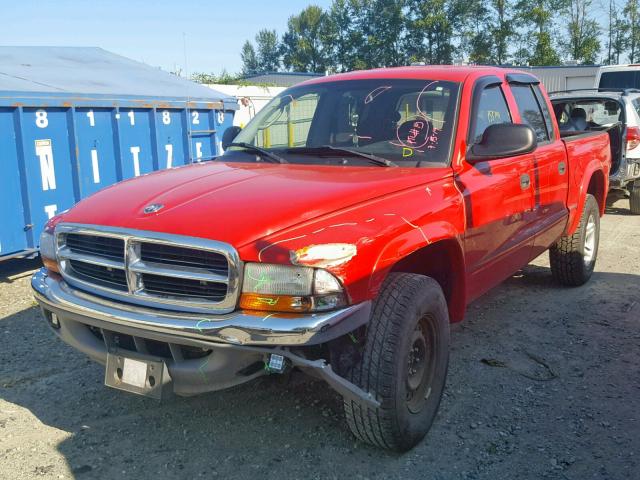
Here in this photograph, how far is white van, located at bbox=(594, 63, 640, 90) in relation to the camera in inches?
641

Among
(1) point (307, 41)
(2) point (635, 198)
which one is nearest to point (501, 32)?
(1) point (307, 41)

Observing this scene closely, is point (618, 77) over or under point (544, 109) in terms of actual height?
over

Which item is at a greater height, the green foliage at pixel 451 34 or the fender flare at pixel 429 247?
the green foliage at pixel 451 34

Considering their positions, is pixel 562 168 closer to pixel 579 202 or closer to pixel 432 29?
pixel 579 202

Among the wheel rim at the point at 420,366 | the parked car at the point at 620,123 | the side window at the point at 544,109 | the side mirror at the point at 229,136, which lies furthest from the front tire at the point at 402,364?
the parked car at the point at 620,123

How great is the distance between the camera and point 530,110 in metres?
4.85

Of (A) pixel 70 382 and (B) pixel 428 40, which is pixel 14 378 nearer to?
(A) pixel 70 382

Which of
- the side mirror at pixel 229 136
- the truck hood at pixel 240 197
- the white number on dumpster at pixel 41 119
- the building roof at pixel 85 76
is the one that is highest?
the building roof at pixel 85 76

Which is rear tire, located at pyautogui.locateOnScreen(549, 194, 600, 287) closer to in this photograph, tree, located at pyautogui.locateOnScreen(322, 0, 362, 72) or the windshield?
the windshield

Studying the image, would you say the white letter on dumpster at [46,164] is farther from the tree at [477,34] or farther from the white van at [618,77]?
the tree at [477,34]

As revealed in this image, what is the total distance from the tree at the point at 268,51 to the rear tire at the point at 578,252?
288ft

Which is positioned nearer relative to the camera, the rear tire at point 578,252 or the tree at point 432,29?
the rear tire at point 578,252

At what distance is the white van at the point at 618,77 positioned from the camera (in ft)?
53.4

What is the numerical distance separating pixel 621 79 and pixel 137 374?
660 inches
